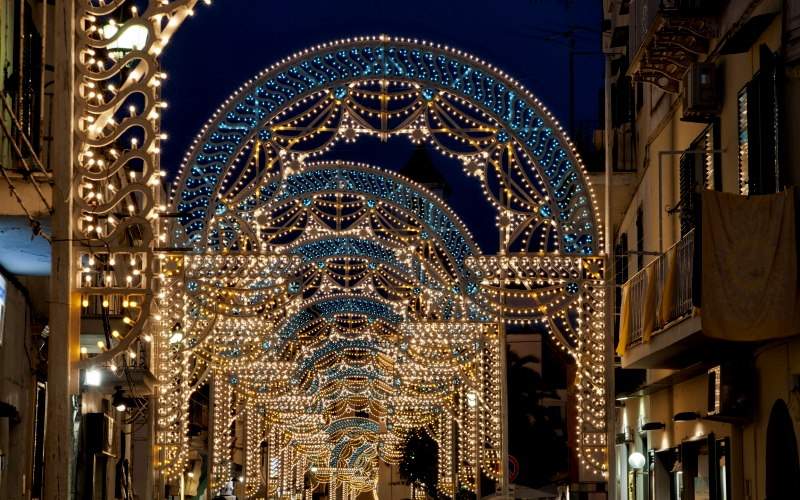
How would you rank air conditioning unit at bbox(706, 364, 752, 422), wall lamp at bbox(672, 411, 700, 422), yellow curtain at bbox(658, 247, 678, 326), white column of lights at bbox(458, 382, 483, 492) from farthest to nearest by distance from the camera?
white column of lights at bbox(458, 382, 483, 492) → wall lamp at bbox(672, 411, 700, 422) → yellow curtain at bbox(658, 247, 678, 326) → air conditioning unit at bbox(706, 364, 752, 422)

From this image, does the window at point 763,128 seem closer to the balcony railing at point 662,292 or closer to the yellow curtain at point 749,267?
the yellow curtain at point 749,267

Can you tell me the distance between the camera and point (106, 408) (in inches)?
1158

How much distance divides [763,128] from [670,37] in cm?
449

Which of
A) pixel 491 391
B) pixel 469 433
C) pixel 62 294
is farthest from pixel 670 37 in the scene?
pixel 469 433

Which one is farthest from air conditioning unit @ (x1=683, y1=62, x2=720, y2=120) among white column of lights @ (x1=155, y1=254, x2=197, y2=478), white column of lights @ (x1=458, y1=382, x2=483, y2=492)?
white column of lights @ (x1=458, y1=382, x2=483, y2=492)

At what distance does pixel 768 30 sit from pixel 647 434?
12.5 metres

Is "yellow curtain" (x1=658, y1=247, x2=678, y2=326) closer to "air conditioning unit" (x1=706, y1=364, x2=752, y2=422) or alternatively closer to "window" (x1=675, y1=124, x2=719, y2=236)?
"window" (x1=675, y1=124, x2=719, y2=236)

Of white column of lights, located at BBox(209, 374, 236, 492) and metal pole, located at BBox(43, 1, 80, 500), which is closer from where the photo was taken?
metal pole, located at BBox(43, 1, 80, 500)

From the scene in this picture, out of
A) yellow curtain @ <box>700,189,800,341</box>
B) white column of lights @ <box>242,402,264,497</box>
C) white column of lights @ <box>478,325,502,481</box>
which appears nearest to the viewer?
yellow curtain @ <box>700,189,800,341</box>

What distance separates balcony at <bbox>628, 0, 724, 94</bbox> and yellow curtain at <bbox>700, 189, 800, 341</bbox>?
14.6ft

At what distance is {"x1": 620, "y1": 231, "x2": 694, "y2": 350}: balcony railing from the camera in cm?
1816

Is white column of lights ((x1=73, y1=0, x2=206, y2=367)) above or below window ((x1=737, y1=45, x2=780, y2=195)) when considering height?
below

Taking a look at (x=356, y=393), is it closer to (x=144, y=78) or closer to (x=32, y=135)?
(x=32, y=135)

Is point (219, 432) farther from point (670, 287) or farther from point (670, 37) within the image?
point (670, 37)
